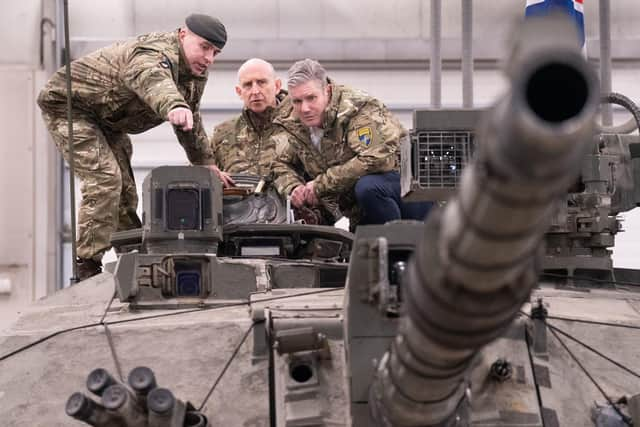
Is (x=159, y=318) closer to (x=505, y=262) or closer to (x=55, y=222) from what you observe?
(x=505, y=262)

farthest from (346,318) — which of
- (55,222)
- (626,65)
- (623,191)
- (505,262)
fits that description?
(626,65)

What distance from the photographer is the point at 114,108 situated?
10.6 m

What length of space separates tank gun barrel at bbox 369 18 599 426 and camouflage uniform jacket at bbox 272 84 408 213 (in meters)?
6.22

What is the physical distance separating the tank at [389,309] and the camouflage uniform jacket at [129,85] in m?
1.73

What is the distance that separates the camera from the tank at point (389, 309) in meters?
3.04

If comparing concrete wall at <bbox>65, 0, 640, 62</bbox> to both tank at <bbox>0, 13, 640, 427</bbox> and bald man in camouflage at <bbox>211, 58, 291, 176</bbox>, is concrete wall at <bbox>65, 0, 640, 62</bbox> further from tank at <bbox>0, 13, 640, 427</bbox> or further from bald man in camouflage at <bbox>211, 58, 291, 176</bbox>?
tank at <bbox>0, 13, 640, 427</bbox>

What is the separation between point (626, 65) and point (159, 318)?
12.8 meters

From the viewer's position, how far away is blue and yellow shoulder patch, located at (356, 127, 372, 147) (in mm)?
10428

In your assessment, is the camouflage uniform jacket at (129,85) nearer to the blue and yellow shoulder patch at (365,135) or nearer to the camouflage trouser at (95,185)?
the camouflage trouser at (95,185)

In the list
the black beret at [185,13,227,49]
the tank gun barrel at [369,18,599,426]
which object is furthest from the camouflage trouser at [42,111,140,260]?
the tank gun barrel at [369,18,599,426]

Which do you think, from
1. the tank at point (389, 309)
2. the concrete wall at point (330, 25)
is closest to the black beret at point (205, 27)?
the tank at point (389, 309)

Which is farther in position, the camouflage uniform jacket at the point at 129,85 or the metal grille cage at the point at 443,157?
the camouflage uniform jacket at the point at 129,85

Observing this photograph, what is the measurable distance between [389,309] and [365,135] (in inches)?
211

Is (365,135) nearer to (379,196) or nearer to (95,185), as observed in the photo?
(379,196)
